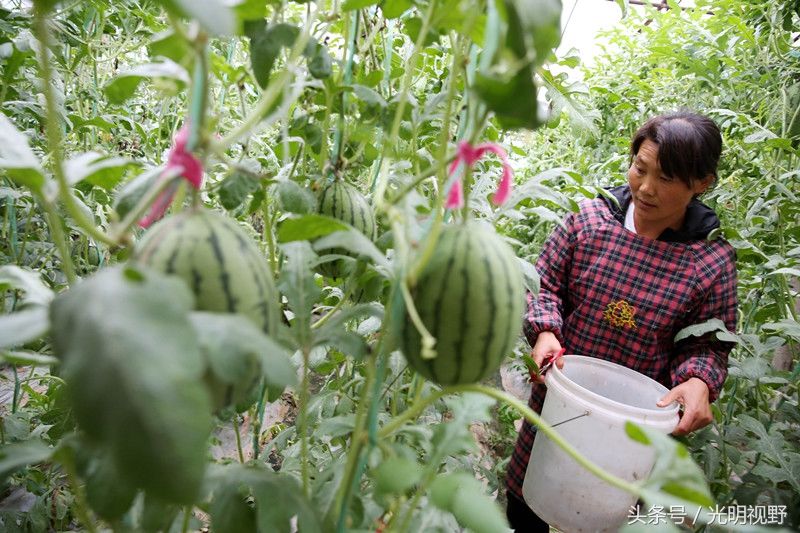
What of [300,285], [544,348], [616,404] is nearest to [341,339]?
[300,285]

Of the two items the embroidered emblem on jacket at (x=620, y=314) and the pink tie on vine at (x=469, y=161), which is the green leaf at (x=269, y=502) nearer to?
the pink tie on vine at (x=469, y=161)

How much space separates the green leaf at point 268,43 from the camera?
0.77 m

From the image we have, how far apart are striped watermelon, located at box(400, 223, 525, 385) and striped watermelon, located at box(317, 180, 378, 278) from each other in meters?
0.37

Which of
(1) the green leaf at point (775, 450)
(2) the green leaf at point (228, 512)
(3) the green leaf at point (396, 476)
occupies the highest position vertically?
(3) the green leaf at point (396, 476)

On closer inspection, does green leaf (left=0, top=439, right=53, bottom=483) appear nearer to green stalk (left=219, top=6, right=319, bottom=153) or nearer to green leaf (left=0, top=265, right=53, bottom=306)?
green leaf (left=0, top=265, right=53, bottom=306)

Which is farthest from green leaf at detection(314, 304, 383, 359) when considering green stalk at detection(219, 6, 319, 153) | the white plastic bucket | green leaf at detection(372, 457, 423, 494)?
the white plastic bucket

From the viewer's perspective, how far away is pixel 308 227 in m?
0.68

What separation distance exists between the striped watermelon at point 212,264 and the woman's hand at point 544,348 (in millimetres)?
1658

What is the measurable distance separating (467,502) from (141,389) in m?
0.39

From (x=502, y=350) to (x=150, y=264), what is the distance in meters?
0.40

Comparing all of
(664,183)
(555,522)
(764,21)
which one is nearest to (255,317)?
(555,522)

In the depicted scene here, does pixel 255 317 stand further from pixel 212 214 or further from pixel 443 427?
pixel 443 427

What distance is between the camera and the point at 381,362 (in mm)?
730

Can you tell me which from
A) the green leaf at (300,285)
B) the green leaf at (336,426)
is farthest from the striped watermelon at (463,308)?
the green leaf at (336,426)
